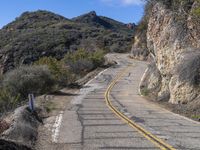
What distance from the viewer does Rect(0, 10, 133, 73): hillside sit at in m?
87.0

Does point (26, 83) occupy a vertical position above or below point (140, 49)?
below

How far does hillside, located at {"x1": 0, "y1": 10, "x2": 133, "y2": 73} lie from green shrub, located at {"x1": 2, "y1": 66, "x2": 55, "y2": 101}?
3901cm

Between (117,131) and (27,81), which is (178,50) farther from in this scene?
(117,131)

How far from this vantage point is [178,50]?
28.8 metres

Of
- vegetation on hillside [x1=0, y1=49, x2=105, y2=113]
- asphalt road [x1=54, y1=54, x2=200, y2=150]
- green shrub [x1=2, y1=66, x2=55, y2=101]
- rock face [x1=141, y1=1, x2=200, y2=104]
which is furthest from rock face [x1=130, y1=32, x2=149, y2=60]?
asphalt road [x1=54, y1=54, x2=200, y2=150]

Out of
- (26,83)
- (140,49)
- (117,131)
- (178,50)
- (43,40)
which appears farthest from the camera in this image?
(43,40)

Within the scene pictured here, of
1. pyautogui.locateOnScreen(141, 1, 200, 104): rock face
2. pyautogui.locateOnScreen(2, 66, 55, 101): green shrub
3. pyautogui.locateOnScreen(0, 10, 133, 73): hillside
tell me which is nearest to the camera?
pyautogui.locateOnScreen(141, 1, 200, 104): rock face

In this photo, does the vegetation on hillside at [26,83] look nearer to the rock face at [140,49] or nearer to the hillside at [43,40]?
the hillside at [43,40]

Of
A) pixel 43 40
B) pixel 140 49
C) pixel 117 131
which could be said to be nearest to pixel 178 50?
pixel 117 131

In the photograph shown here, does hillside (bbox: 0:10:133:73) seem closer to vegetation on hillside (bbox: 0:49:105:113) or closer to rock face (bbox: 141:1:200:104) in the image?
vegetation on hillside (bbox: 0:49:105:113)

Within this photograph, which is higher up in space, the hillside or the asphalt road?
the hillside

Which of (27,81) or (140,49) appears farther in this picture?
(140,49)

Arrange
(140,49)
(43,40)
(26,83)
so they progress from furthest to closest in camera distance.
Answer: (43,40) → (140,49) → (26,83)

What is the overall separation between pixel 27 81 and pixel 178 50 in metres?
11.8
